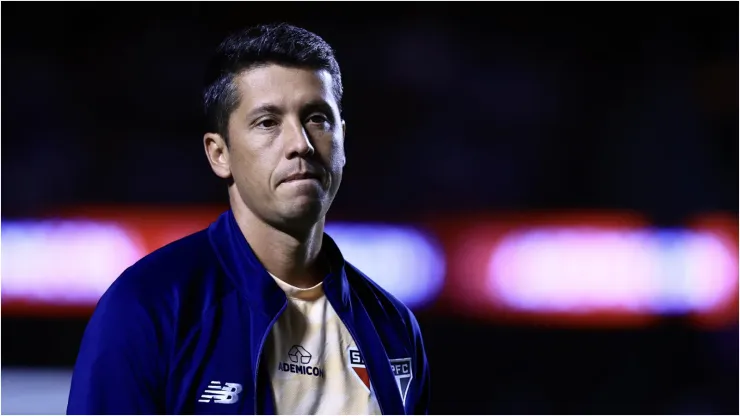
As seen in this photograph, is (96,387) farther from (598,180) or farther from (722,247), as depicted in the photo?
(722,247)

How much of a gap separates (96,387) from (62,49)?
14.6 ft

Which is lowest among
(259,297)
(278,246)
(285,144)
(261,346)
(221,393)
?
(221,393)

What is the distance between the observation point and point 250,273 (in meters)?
2.08

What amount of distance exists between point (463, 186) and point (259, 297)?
3877 millimetres

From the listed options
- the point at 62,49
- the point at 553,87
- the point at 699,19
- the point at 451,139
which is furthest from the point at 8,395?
the point at 699,19

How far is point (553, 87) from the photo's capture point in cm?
596

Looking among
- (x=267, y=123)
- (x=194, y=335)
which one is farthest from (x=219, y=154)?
(x=194, y=335)

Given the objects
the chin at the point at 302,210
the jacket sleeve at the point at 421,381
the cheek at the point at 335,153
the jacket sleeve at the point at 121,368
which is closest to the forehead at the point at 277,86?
the cheek at the point at 335,153

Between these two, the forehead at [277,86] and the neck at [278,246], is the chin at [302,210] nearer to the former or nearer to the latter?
the neck at [278,246]

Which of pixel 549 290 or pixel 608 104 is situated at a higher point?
pixel 608 104

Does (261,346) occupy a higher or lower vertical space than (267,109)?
lower

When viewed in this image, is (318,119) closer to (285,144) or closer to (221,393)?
(285,144)

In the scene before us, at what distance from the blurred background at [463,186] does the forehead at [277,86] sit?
344 centimetres

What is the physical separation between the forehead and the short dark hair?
2cm
